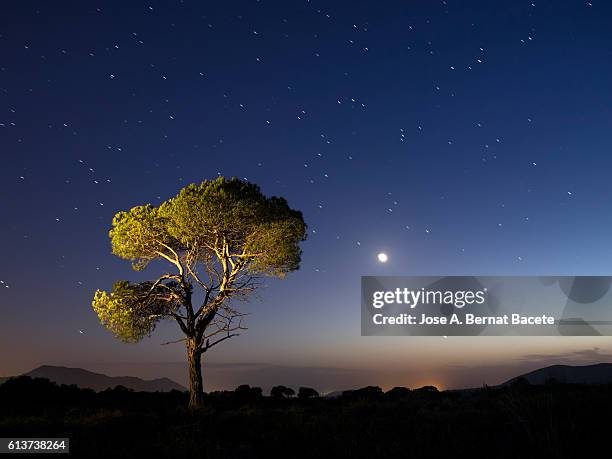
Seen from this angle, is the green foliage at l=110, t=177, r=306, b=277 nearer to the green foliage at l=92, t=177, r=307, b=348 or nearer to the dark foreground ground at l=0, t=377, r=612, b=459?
the green foliage at l=92, t=177, r=307, b=348

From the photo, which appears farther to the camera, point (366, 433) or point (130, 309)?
point (130, 309)

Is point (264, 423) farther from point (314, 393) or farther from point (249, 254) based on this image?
point (314, 393)

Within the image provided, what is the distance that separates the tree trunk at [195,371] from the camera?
2238 cm

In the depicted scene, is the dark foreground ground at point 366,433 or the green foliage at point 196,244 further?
the green foliage at point 196,244

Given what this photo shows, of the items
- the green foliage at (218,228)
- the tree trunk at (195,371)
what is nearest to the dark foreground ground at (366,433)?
the tree trunk at (195,371)

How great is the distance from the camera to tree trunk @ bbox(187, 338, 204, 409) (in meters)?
22.4

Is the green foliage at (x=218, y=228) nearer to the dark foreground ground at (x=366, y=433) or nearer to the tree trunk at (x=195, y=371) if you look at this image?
the tree trunk at (x=195, y=371)

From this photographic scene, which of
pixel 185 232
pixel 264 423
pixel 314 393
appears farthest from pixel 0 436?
pixel 314 393

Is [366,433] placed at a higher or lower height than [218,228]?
lower

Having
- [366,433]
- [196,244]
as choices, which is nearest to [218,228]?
[196,244]

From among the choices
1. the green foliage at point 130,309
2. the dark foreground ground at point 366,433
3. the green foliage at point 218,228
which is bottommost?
the dark foreground ground at point 366,433

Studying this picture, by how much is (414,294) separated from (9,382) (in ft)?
73.5

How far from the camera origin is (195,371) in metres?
22.8

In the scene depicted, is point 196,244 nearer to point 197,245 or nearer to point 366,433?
point 197,245
